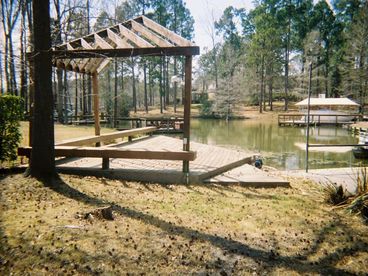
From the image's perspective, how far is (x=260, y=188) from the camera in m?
6.43

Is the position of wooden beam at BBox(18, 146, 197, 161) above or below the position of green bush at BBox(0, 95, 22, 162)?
below

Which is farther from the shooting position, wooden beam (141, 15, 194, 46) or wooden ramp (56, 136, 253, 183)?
wooden ramp (56, 136, 253, 183)

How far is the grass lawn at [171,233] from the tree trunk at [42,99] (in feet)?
1.28

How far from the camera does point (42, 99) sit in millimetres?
5633

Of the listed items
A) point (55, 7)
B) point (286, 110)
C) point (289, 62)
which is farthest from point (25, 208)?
point (289, 62)

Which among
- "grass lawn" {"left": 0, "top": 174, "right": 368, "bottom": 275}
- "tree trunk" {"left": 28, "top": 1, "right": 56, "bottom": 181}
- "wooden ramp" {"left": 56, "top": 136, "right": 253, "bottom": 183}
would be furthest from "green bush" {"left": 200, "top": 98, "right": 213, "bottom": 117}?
"tree trunk" {"left": 28, "top": 1, "right": 56, "bottom": 181}

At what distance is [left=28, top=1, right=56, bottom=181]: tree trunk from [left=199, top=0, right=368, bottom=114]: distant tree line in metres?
32.6

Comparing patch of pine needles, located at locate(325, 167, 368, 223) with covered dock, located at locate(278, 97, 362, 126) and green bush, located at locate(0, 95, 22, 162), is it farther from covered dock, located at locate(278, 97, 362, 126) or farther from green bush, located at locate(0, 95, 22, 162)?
covered dock, located at locate(278, 97, 362, 126)

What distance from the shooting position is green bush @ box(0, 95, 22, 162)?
6.78 m

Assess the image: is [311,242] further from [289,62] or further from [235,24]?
[235,24]

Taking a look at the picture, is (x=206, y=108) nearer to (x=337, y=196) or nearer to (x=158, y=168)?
(x=158, y=168)

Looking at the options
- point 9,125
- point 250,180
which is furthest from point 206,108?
point 9,125

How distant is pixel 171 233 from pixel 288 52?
4455 centimetres

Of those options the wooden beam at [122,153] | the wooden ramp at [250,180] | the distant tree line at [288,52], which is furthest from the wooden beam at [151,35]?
the distant tree line at [288,52]
